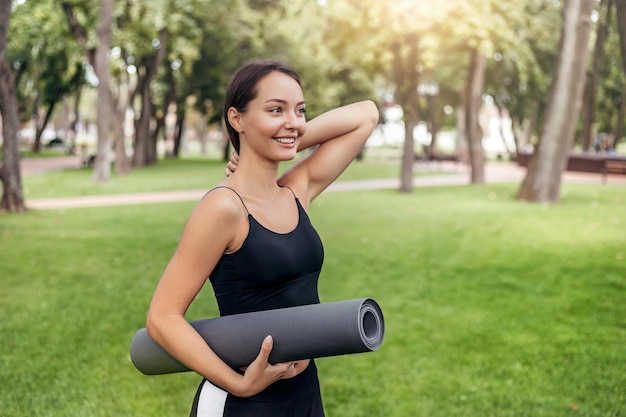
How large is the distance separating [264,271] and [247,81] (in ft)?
1.74

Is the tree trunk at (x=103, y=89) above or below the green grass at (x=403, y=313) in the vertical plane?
above

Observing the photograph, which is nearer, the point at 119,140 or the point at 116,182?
the point at 116,182

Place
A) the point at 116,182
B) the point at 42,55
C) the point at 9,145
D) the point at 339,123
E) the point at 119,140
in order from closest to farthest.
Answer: the point at 339,123
the point at 9,145
the point at 116,182
the point at 119,140
the point at 42,55

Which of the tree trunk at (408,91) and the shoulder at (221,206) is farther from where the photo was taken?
the tree trunk at (408,91)

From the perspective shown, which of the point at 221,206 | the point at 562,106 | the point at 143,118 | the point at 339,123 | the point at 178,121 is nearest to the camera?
the point at 221,206

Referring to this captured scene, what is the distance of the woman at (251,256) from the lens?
6.14 feet

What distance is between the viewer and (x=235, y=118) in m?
2.07

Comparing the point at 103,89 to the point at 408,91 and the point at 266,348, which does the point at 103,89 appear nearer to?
the point at 408,91

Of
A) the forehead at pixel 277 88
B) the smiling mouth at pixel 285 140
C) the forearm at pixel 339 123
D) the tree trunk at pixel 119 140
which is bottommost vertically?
the tree trunk at pixel 119 140

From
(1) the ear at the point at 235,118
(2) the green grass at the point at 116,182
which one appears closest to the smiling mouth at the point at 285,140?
(1) the ear at the point at 235,118

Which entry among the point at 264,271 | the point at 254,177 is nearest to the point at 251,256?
the point at 264,271

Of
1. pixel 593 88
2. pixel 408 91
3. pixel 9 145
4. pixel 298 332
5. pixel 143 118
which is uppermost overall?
pixel 593 88

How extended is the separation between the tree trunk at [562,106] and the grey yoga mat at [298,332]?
15688mm

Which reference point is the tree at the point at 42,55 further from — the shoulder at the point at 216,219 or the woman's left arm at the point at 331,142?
the shoulder at the point at 216,219
